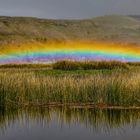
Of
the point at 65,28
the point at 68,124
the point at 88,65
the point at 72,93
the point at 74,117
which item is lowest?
the point at 68,124

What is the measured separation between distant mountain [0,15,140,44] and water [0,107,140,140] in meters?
63.5

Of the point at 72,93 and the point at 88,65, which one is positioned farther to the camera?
the point at 88,65

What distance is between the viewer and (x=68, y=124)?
56.4 feet

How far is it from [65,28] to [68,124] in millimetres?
78727

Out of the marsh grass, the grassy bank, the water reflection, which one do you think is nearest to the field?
the grassy bank

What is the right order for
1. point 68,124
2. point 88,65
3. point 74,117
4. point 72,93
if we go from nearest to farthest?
point 68,124 < point 74,117 < point 72,93 < point 88,65

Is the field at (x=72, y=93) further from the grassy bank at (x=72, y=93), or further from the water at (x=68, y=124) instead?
the water at (x=68, y=124)

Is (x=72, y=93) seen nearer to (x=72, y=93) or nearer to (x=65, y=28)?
(x=72, y=93)

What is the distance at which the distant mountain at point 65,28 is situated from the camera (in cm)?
8606

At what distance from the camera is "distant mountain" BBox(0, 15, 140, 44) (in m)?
86.1

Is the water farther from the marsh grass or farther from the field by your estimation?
the marsh grass

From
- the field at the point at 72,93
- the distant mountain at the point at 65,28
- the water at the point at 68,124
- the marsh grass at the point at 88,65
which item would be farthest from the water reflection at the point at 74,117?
the distant mountain at the point at 65,28

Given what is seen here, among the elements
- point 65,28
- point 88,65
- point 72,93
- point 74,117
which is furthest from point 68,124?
point 65,28

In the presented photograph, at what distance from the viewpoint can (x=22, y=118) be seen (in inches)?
712
